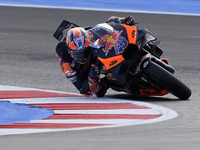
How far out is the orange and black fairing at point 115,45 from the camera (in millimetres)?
6945

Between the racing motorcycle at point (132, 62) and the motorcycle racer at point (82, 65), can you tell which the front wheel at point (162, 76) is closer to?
the racing motorcycle at point (132, 62)

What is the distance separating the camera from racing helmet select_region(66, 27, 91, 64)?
23.2ft

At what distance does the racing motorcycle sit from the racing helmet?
0.12 metres

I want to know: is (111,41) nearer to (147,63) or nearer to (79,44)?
(79,44)

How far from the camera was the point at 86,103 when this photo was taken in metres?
7.24

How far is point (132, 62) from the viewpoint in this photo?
697 centimetres

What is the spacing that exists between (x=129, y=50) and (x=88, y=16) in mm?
9111

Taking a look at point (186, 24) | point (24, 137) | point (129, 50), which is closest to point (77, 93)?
point (129, 50)

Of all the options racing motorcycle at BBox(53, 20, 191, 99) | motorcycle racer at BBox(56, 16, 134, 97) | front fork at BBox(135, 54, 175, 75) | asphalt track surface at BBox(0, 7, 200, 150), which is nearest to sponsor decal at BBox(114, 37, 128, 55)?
racing motorcycle at BBox(53, 20, 191, 99)

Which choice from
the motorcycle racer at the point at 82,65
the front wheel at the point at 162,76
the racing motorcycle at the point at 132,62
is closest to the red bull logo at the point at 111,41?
the racing motorcycle at the point at 132,62

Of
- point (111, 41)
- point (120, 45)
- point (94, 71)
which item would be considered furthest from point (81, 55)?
point (120, 45)

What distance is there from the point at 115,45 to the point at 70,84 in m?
2.02

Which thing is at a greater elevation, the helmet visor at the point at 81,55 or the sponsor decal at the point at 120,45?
the sponsor decal at the point at 120,45

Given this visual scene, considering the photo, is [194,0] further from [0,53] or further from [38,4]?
[0,53]
